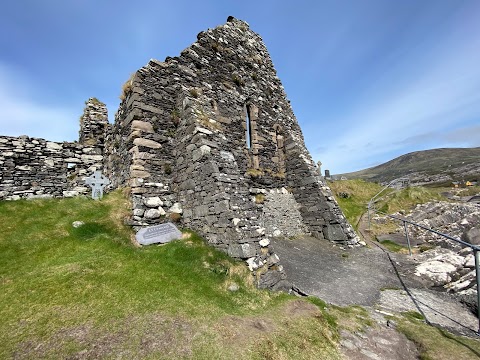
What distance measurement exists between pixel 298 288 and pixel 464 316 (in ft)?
14.6

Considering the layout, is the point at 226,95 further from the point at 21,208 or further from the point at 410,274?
the point at 410,274

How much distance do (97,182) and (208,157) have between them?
22.5 feet

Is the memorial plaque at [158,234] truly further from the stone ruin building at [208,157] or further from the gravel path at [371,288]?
the gravel path at [371,288]

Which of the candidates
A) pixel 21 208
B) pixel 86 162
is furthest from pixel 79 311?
pixel 86 162

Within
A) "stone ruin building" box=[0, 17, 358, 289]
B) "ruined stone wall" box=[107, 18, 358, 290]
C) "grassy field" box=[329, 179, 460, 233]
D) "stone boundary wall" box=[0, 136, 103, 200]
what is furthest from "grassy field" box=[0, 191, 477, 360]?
"grassy field" box=[329, 179, 460, 233]

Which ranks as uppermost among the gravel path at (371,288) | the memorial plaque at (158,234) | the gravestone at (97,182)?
the gravestone at (97,182)

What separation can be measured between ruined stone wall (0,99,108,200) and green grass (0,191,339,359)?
335 cm

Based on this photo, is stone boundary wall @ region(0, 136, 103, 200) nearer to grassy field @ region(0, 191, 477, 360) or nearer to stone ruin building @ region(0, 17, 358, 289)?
stone ruin building @ region(0, 17, 358, 289)

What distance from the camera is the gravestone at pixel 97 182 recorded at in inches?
466

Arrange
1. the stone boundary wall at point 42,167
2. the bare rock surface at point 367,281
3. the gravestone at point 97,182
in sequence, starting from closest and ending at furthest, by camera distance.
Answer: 1. the bare rock surface at point 367,281
2. the stone boundary wall at point 42,167
3. the gravestone at point 97,182

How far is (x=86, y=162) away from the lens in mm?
13094

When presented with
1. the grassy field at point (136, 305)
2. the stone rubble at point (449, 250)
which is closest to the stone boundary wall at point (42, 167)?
the grassy field at point (136, 305)

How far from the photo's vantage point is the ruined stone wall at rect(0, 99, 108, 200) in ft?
35.0

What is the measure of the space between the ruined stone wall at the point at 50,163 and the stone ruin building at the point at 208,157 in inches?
1.7
